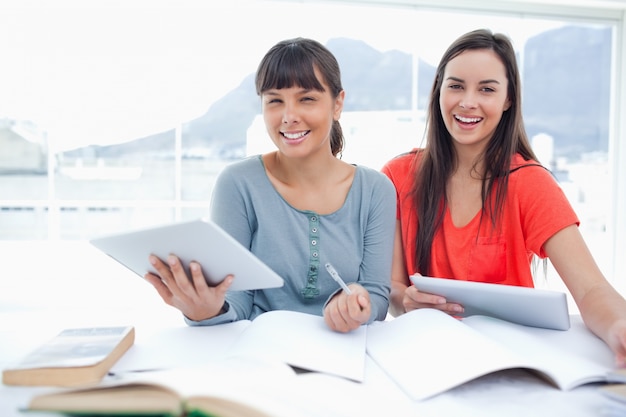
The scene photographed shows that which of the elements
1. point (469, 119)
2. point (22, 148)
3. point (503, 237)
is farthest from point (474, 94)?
point (22, 148)

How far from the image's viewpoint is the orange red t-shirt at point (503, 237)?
4.47 feet

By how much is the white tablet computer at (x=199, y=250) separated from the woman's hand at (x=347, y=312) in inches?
4.9

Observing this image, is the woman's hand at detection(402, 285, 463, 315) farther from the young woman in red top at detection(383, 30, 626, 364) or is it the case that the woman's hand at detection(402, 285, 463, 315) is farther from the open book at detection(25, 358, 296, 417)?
the open book at detection(25, 358, 296, 417)

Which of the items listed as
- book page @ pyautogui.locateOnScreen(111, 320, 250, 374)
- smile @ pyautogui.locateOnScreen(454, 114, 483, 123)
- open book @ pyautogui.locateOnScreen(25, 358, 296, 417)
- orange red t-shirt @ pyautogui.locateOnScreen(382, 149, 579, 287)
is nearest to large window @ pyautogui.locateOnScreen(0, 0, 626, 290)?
smile @ pyautogui.locateOnScreen(454, 114, 483, 123)

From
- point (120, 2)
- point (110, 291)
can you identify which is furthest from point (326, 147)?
point (120, 2)

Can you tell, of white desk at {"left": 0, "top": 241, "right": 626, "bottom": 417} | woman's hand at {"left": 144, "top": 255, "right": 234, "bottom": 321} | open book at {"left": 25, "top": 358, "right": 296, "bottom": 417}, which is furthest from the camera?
woman's hand at {"left": 144, "top": 255, "right": 234, "bottom": 321}

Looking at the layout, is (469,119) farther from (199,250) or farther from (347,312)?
(199,250)

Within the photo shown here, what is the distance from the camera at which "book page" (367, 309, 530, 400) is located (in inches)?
30.3

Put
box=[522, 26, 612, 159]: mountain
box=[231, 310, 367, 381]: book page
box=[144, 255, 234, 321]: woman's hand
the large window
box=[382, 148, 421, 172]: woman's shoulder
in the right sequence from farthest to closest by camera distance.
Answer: box=[522, 26, 612, 159]: mountain
the large window
box=[382, 148, 421, 172]: woman's shoulder
box=[144, 255, 234, 321]: woman's hand
box=[231, 310, 367, 381]: book page

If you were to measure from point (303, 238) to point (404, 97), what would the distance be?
19.8ft

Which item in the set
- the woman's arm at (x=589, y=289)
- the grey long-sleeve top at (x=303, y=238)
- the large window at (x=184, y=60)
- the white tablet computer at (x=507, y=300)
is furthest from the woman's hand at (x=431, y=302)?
the large window at (x=184, y=60)

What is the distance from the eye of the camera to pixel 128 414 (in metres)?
0.49

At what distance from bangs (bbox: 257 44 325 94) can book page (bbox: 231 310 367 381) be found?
51cm

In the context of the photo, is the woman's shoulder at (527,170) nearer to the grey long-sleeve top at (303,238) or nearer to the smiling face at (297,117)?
the grey long-sleeve top at (303,238)
